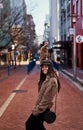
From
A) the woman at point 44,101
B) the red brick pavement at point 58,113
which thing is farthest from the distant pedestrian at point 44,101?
the red brick pavement at point 58,113

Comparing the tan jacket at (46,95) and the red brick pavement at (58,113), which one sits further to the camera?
the red brick pavement at (58,113)

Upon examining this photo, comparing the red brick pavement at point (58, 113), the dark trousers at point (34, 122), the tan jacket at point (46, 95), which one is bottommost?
the red brick pavement at point (58, 113)

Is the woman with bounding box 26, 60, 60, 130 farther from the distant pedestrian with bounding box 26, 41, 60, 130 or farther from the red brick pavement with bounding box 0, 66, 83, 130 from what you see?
the red brick pavement with bounding box 0, 66, 83, 130

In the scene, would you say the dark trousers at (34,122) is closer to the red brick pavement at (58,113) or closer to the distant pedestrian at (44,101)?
the distant pedestrian at (44,101)

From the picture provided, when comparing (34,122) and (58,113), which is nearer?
(34,122)

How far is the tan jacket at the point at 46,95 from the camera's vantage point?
252 inches

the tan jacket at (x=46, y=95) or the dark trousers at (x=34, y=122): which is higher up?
the tan jacket at (x=46, y=95)

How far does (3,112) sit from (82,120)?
2.60 m

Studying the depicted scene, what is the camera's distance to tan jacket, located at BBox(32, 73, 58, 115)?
6.41 metres

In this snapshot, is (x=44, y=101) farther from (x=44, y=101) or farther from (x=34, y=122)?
(x=34, y=122)

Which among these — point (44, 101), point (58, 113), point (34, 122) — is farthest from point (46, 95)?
point (58, 113)

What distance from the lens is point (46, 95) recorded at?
254 inches

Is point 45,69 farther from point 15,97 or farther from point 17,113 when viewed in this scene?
point 15,97

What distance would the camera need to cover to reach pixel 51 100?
21.2 feet
